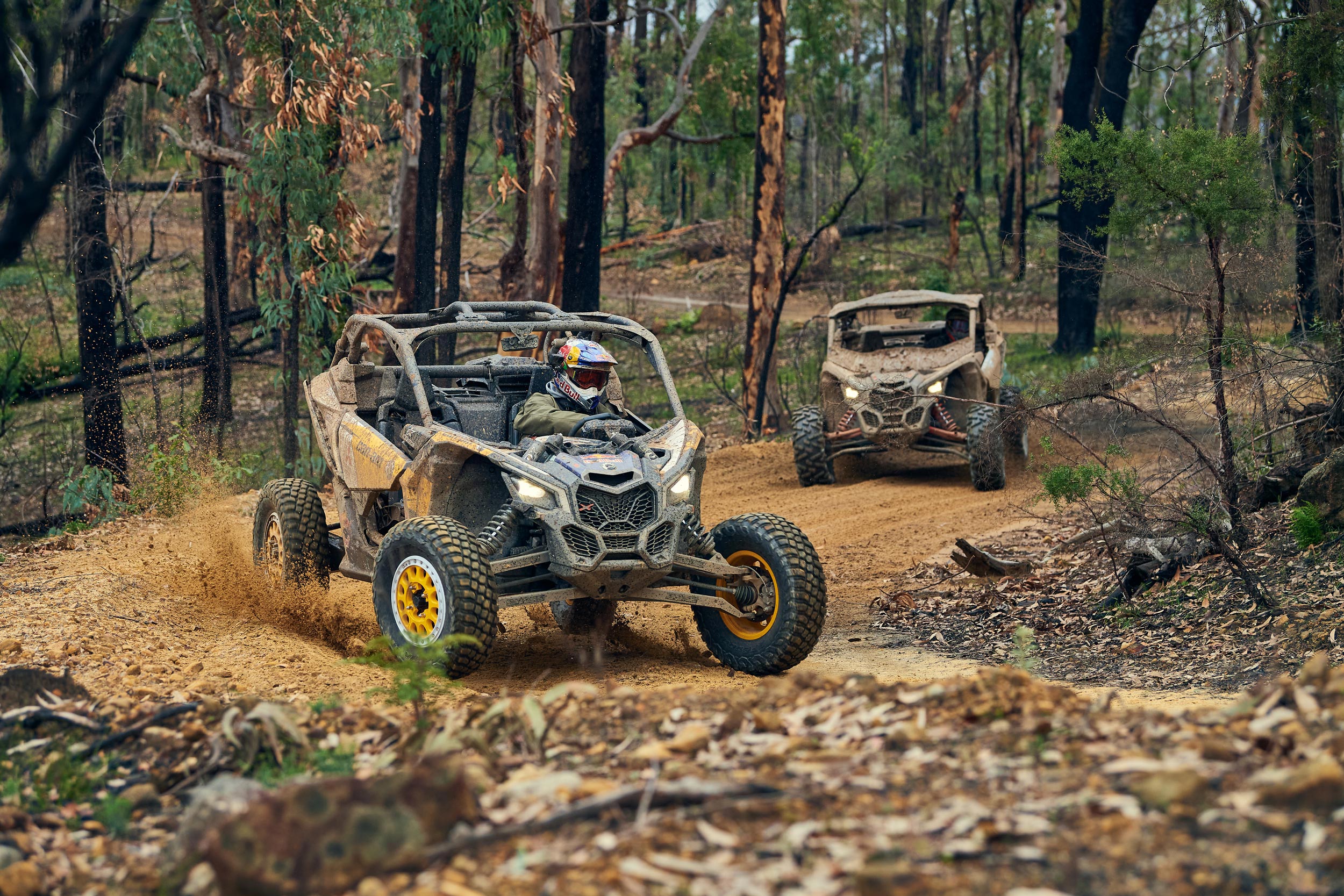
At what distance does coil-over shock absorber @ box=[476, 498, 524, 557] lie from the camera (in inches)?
301

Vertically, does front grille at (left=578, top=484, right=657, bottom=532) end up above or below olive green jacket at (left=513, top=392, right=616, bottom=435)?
below

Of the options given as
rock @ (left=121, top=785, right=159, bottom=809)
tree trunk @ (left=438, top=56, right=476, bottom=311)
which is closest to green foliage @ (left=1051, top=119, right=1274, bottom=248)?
rock @ (left=121, top=785, right=159, bottom=809)

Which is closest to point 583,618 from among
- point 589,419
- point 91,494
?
point 589,419

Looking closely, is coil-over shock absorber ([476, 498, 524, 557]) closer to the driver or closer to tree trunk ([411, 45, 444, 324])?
the driver

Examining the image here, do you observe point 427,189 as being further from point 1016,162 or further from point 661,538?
point 1016,162

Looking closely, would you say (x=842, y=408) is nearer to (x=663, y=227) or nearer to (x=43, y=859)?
(x=43, y=859)

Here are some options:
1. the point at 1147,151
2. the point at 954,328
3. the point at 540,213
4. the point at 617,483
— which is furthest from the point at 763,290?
the point at 617,483

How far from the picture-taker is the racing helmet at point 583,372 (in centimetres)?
866

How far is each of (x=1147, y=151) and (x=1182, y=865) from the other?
264 inches

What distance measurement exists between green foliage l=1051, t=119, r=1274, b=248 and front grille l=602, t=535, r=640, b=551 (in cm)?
431

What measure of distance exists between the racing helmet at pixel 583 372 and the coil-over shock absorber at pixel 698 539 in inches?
43.8

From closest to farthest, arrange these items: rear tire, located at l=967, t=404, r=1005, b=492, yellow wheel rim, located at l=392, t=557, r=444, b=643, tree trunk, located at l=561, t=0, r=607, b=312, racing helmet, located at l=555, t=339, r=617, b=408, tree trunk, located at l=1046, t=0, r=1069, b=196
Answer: yellow wheel rim, located at l=392, t=557, r=444, b=643
racing helmet, located at l=555, t=339, r=617, b=408
rear tire, located at l=967, t=404, r=1005, b=492
tree trunk, located at l=561, t=0, r=607, b=312
tree trunk, located at l=1046, t=0, r=1069, b=196

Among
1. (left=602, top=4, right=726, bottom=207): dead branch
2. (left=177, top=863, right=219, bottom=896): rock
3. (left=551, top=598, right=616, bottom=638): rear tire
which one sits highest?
(left=602, top=4, right=726, bottom=207): dead branch

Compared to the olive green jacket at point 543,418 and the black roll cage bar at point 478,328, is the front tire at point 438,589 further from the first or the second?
the black roll cage bar at point 478,328
